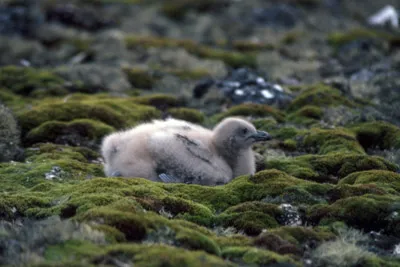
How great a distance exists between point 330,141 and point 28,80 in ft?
34.1

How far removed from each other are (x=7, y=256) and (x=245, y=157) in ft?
18.1

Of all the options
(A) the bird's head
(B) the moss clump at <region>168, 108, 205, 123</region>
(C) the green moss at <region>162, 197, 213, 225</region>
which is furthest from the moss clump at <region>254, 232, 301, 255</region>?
(B) the moss clump at <region>168, 108, 205, 123</region>

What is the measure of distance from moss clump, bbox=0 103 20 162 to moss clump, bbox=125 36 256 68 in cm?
1338

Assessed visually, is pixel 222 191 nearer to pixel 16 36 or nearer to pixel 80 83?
pixel 80 83

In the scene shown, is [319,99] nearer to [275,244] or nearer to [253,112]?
[253,112]

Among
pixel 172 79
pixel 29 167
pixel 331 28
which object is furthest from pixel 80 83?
pixel 331 28

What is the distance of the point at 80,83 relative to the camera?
19953 millimetres

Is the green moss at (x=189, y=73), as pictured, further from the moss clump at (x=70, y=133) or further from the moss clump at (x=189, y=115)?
the moss clump at (x=70, y=133)

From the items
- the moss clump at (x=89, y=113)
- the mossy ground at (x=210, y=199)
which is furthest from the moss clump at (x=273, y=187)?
the moss clump at (x=89, y=113)

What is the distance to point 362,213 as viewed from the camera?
878 centimetres

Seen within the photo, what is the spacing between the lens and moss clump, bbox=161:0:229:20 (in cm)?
4091

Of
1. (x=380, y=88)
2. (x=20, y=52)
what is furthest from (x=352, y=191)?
(x=20, y=52)

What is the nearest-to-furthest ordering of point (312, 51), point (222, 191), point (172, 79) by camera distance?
point (222, 191), point (172, 79), point (312, 51)

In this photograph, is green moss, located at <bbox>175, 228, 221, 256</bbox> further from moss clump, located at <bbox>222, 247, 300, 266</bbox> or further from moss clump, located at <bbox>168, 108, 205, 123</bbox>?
moss clump, located at <bbox>168, 108, 205, 123</bbox>
